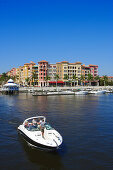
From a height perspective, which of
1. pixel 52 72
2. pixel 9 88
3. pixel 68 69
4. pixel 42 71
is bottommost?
pixel 9 88

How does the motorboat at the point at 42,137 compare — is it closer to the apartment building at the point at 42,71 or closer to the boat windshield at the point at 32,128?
the boat windshield at the point at 32,128

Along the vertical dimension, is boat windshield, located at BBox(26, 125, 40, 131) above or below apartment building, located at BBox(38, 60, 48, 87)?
below

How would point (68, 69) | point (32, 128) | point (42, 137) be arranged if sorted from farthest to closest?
1. point (68, 69)
2. point (32, 128)
3. point (42, 137)

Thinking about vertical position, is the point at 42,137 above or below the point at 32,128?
below

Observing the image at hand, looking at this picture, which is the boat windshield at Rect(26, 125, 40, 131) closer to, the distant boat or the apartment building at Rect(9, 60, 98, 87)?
the distant boat

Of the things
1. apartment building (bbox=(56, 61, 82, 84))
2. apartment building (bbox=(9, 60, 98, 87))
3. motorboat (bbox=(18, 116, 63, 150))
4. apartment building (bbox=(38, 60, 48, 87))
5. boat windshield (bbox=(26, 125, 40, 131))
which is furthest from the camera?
apartment building (bbox=(56, 61, 82, 84))

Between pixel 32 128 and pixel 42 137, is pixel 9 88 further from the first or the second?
pixel 42 137

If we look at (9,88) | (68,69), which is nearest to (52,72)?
(68,69)

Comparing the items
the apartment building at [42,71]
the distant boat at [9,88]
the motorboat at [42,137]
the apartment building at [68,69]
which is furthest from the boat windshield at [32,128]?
the apartment building at [68,69]

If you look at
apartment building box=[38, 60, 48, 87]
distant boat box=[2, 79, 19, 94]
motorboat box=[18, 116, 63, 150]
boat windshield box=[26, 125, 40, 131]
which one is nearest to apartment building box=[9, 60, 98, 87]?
apartment building box=[38, 60, 48, 87]

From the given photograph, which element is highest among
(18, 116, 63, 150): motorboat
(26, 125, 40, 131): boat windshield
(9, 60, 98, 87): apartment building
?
(9, 60, 98, 87): apartment building

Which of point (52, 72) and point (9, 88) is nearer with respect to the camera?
point (9, 88)

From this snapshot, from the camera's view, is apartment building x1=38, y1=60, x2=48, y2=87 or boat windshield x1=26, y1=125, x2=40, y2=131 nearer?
boat windshield x1=26, y1=125, x2=40, y2=131

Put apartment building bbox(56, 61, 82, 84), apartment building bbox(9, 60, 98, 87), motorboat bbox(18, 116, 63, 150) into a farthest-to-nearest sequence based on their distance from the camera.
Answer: apartment building bbox(56, 61, 82, 84) → apartment building bbox(9, 60, 98, 87) → motorboat bbox(18, 116, 63, 150)
